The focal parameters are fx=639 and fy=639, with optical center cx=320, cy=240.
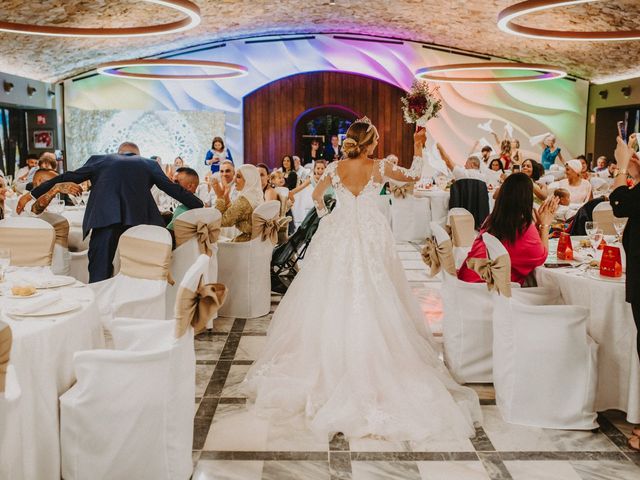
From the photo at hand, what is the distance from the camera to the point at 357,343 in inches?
150

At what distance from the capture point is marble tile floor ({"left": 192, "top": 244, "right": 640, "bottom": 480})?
119 inches

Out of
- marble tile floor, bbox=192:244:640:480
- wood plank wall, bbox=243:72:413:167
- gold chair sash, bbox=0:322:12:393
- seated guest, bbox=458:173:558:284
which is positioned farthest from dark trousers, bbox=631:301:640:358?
wood plank wall, bbox=243:72:413:167

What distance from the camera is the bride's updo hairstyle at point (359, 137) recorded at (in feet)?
13.3

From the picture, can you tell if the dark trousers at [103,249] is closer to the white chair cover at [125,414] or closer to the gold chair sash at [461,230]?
the white chair cover at [125,414]

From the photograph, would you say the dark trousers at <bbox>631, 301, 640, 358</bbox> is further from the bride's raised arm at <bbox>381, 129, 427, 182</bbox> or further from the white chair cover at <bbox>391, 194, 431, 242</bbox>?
the white chair cover at <bbox>391, 194, 431, 242</bbox>

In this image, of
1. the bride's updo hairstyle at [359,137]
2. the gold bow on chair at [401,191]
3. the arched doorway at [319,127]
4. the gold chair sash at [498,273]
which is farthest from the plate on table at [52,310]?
the arched doorway at [319,127]

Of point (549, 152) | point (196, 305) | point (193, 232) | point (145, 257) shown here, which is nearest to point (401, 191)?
point (549, 152)

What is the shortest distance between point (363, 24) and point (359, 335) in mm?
11940

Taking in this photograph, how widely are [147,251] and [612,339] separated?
2.75 meters

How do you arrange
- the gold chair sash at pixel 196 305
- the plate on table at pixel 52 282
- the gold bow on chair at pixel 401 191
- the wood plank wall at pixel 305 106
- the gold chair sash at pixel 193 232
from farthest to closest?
the wood plank wall at pixel 305 106 < the gold bow on chair at pixel 401 191 < the gold chair sash at pixel 193 232 < the plate on table at pixel 52 282 < the gold chair sash at pixel 196 305

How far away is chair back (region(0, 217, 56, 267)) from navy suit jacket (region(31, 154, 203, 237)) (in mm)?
542

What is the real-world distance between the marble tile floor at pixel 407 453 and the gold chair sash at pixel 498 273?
0.75 meters

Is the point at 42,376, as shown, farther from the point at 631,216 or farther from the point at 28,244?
the point at 631,216

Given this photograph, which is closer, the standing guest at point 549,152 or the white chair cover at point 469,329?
the white chair cover at point 469,329
